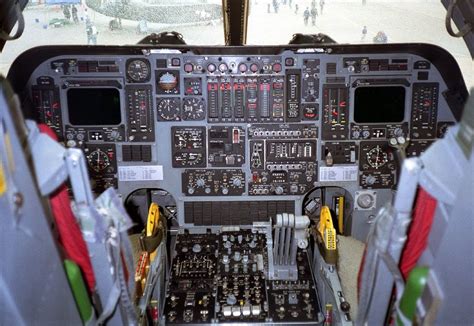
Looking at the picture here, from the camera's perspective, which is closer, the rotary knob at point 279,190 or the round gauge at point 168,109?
the round gauge at point 168,109

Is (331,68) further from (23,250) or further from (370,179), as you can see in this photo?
(23,250)

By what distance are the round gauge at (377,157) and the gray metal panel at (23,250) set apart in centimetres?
Answer: 342

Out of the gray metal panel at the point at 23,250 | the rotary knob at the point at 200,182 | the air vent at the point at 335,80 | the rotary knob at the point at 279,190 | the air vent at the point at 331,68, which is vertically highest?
the air vent at the point at 331,68

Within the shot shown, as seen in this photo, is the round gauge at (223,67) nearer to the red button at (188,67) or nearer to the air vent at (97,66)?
the red button at (188,67)

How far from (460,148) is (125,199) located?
3630 mm

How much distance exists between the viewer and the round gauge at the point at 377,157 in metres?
4.34

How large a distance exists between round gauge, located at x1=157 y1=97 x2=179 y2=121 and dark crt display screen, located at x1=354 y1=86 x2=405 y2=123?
149cm

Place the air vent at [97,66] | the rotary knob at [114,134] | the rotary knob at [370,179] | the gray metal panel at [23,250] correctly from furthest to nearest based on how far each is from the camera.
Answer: the rotary knob at [370,179], the rotary knob at [114,134], the air vent at [97,66], the gray metal panel at [23,250]

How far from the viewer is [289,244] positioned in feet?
11.9

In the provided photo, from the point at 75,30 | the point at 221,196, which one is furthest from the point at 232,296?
the point at 75,30

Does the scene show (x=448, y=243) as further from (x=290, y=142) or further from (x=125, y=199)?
(x=125, y=199)

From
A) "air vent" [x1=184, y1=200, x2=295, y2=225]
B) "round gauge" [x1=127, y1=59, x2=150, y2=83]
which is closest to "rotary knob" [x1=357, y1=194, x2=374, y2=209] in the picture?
"air vent" [x1=184, y1=200, x2=295, y2=225]

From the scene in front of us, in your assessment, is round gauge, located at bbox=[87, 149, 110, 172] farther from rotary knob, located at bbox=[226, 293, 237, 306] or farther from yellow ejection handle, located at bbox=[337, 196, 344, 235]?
yellow ejection handle, located at bbox=[337, 196, 344, 235]

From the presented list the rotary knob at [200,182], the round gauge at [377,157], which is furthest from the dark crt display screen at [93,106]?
the round gauge at [377,157]
